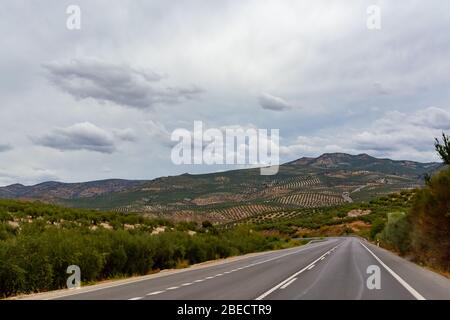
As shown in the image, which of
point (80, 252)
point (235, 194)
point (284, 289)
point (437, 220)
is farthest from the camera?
point (235, 194)

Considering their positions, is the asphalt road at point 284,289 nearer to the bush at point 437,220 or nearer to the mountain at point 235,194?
the bush at point 437,220

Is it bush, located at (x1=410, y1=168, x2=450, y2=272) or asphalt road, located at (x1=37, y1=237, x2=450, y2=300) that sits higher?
bush, located at (x1=410, y1=168, x2=450, y2=272)

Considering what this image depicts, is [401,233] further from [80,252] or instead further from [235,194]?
[235,194]

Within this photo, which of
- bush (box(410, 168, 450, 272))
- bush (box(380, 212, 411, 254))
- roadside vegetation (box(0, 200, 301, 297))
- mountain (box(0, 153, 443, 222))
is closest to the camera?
roadside vegetation (box(0, 200, 301, 297))

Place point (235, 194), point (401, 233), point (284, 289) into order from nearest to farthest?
point (284, 289) → point (401, 233) → point (235, 194)

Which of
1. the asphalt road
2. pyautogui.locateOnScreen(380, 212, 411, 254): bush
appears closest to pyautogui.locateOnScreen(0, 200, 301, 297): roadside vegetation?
the asphalt road

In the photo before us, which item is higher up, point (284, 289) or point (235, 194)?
point (235, 194)

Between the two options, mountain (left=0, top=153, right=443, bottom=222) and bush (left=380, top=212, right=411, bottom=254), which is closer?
bush (left=380, top=212, right=411, bottom=254)

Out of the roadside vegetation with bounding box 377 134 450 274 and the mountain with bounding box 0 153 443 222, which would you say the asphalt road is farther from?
the mountain with bounding box 0 153 443 222

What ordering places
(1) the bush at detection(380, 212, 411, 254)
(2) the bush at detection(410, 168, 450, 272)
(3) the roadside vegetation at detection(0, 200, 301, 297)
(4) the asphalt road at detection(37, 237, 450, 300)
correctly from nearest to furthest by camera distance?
(4) the asphalt road at detection(37, 237, 450, 300), (3) the roadside vegetation at detection(0, 200, 301, 297), (2) the bush at detection(410, 168, 450, 272), (1) the bush at detection(380, 212, 411, 254)

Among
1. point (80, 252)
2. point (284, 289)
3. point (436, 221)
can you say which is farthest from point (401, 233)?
point (80, 252)
